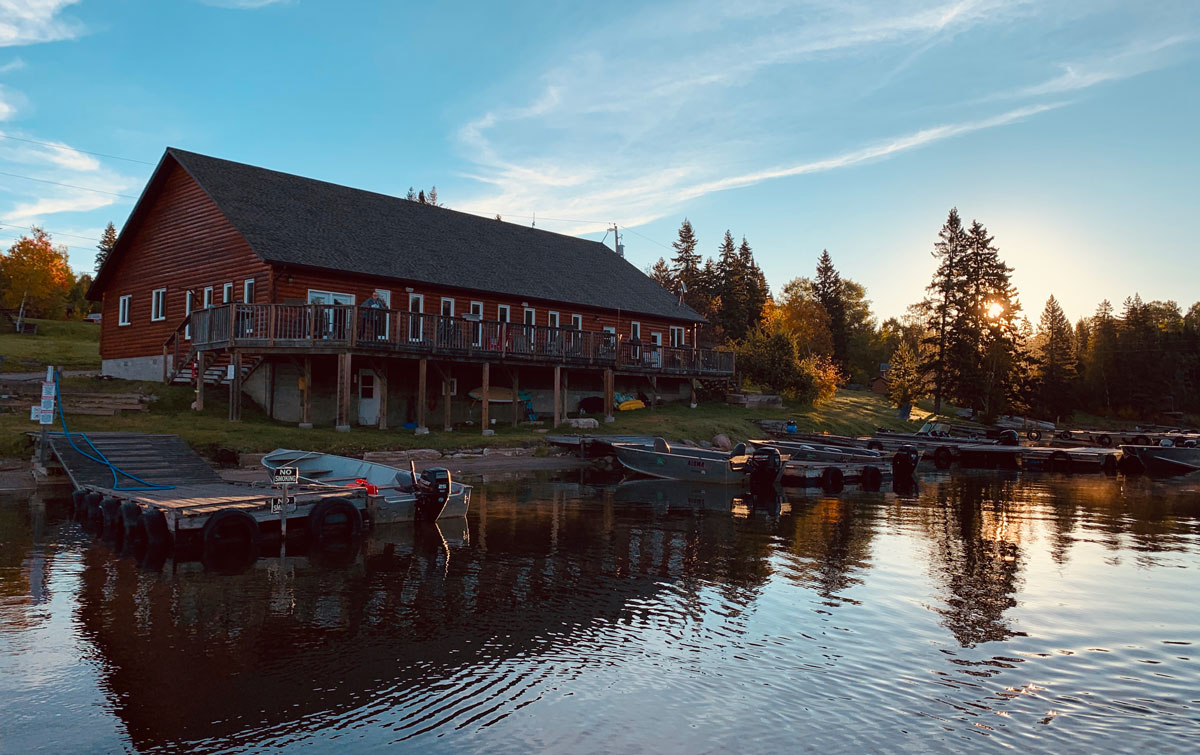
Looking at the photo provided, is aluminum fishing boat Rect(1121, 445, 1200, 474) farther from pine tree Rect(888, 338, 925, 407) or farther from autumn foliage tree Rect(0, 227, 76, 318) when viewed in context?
autumn foliage tree Rect(0, 227, 76, 318)

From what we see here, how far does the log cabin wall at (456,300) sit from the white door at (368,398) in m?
3.01

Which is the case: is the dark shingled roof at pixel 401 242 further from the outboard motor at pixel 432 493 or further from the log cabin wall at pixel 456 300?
the outboard motor at pixel 432 493

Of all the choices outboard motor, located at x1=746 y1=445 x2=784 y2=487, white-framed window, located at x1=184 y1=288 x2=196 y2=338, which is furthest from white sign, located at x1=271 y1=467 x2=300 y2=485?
white-framed window, located at x1=184 y1=288 x2=196 y2=338

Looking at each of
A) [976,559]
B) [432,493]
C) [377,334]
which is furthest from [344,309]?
[976,559]

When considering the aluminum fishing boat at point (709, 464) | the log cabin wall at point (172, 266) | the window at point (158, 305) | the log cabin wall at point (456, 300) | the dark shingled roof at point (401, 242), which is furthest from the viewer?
the window at point (158, 305)

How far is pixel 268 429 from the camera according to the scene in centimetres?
2538

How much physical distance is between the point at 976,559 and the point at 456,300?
24.7 metres

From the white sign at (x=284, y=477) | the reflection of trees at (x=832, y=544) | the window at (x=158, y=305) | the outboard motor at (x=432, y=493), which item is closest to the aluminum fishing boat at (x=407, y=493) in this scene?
the outboard motor at (x=432, y=493)

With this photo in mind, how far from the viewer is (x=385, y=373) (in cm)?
2919

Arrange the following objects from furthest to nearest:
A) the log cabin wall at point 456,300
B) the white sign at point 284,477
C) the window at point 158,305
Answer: the window at point 158,305 → the log cabin wall at point 456,300 → the white sign at point 284,477

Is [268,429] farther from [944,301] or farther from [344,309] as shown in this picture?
[944,301]

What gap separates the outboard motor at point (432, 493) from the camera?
17.4 meters

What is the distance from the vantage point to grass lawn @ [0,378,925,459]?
915 inches

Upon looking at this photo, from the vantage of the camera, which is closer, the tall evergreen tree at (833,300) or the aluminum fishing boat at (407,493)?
the aluminum fishing boat at (407,493)
